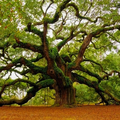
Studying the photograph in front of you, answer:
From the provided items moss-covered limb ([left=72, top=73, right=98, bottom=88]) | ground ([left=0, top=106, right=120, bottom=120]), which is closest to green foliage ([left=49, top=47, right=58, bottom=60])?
moss-covered limb ([left=72, top=73, right=98, bottom=88])

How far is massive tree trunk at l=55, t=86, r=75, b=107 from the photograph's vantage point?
39.3 feet

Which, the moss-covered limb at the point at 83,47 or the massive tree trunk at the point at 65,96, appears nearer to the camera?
the massive tree trunk at the point at 65,96

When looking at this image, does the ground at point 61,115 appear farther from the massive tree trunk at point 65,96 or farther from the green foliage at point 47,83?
the massive tree trunk at point 65,96

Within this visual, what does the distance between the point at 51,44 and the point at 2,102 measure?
511 centimetres

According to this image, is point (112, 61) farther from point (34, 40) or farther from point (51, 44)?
point (34, 40)

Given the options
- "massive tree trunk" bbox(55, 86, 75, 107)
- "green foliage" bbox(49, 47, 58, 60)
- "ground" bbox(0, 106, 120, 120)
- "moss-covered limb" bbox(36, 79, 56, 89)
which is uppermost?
"green foliage" bbox(49, 47, 58, 60)

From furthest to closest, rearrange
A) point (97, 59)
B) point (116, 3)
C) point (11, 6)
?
1. point (97, 59)
2. point (116, 3)
3. point (11, 6)

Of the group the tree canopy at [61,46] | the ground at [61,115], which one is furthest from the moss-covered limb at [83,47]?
the ground at [61,115]

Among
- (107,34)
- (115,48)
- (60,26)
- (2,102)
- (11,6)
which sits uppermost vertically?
(60,26)

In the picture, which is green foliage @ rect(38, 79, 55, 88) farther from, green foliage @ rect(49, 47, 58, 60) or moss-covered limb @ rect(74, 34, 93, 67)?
moss-covered limb @ rect(74, 34, 93, 67)

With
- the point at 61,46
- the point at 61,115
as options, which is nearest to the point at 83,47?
the point at 61,46

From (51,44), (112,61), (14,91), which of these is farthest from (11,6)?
(14,91)

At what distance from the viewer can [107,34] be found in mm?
13094

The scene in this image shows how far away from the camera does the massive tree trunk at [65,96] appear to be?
11992mm
